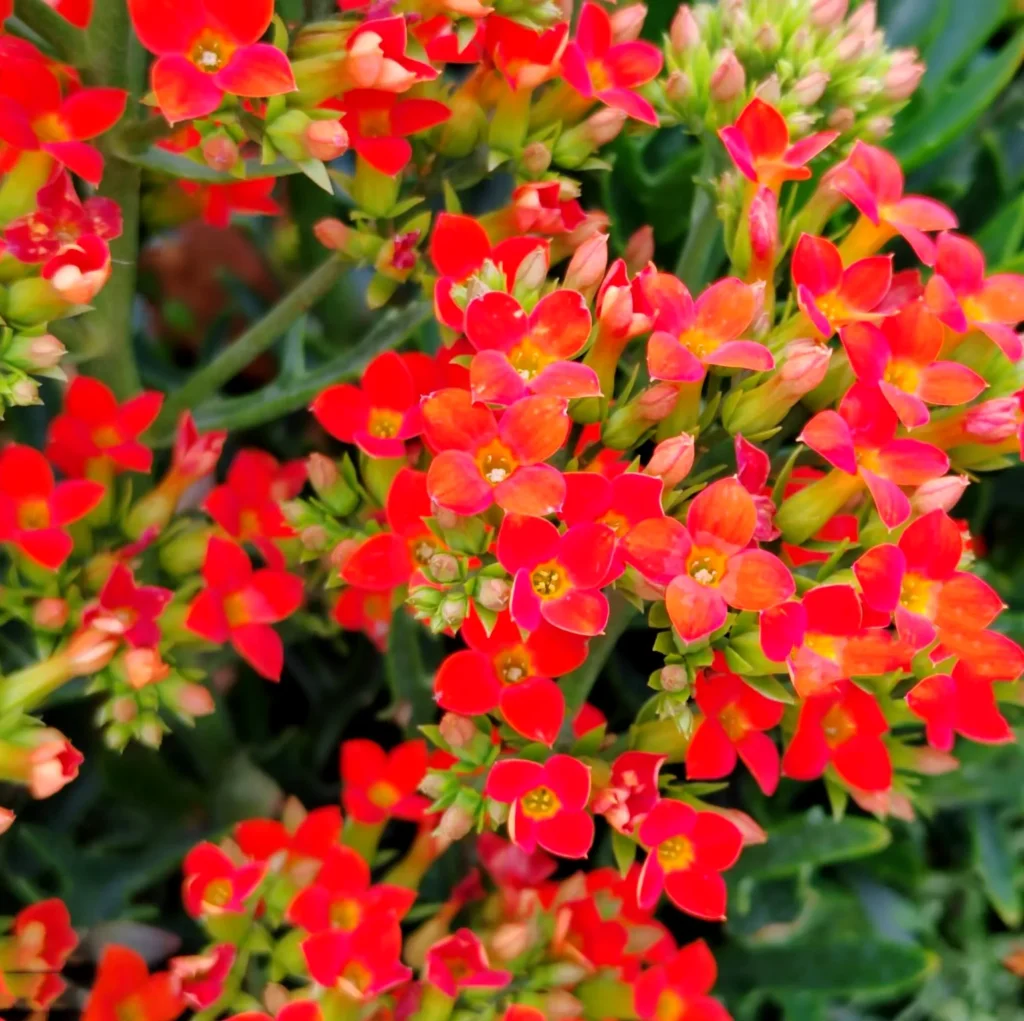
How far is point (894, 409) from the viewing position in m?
0.49

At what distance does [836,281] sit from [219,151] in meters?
0.28

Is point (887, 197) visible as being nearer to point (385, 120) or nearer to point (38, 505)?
point (385, 120)

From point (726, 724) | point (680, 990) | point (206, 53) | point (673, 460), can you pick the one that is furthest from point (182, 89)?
point (680, 990)

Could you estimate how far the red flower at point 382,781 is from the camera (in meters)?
0.66

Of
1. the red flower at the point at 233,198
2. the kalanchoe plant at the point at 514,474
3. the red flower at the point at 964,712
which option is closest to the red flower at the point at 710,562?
the kalanchoe plant at the point at 514,474

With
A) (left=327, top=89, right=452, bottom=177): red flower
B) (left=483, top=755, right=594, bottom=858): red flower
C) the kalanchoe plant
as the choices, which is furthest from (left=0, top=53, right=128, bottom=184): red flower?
(left=483, top=755, right=594, bottom=858): red flower

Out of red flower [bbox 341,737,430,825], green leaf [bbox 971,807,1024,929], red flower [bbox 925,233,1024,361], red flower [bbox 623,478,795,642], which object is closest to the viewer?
red flower [bbox 623,478,795,642]

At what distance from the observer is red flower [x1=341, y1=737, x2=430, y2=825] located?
2.18ft

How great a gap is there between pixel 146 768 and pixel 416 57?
0.50 metres

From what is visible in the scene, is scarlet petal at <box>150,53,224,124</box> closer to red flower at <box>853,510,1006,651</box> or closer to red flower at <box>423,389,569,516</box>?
red flower at <box>423,389,569,516</box>

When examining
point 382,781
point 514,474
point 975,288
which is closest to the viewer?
point 514,474

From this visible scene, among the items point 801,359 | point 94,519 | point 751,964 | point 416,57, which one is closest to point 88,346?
point 94,519

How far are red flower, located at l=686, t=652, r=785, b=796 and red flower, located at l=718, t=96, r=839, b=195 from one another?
23 centimetres

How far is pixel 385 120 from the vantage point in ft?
1.84
